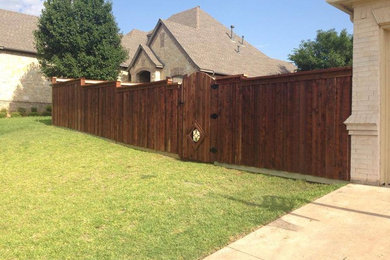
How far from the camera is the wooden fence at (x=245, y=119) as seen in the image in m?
6.24

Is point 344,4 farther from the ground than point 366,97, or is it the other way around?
point 344,4

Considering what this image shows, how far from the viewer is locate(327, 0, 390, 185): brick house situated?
5750mm

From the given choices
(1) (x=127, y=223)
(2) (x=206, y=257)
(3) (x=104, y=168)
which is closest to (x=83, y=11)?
(3) (x=104, y=168)

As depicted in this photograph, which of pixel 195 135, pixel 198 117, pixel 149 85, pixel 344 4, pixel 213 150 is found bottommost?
pixel 213 150

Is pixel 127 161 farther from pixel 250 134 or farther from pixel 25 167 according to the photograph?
pixel 250 134

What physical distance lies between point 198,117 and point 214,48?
18.5 meters

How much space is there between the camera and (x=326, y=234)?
3.97m

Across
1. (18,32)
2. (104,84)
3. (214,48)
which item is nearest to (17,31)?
(18,32)

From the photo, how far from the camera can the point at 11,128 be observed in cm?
1378

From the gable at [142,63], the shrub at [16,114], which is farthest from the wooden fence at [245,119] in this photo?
→ the shrub at [16,114]

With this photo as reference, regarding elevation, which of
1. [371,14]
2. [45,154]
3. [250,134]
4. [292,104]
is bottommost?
[45,154]

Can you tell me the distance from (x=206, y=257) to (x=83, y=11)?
19.9 metres

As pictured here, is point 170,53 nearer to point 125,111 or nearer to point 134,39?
point 134,39

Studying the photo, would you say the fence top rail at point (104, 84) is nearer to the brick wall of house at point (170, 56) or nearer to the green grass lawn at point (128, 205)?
the green grass lawn at point (128, 205)
